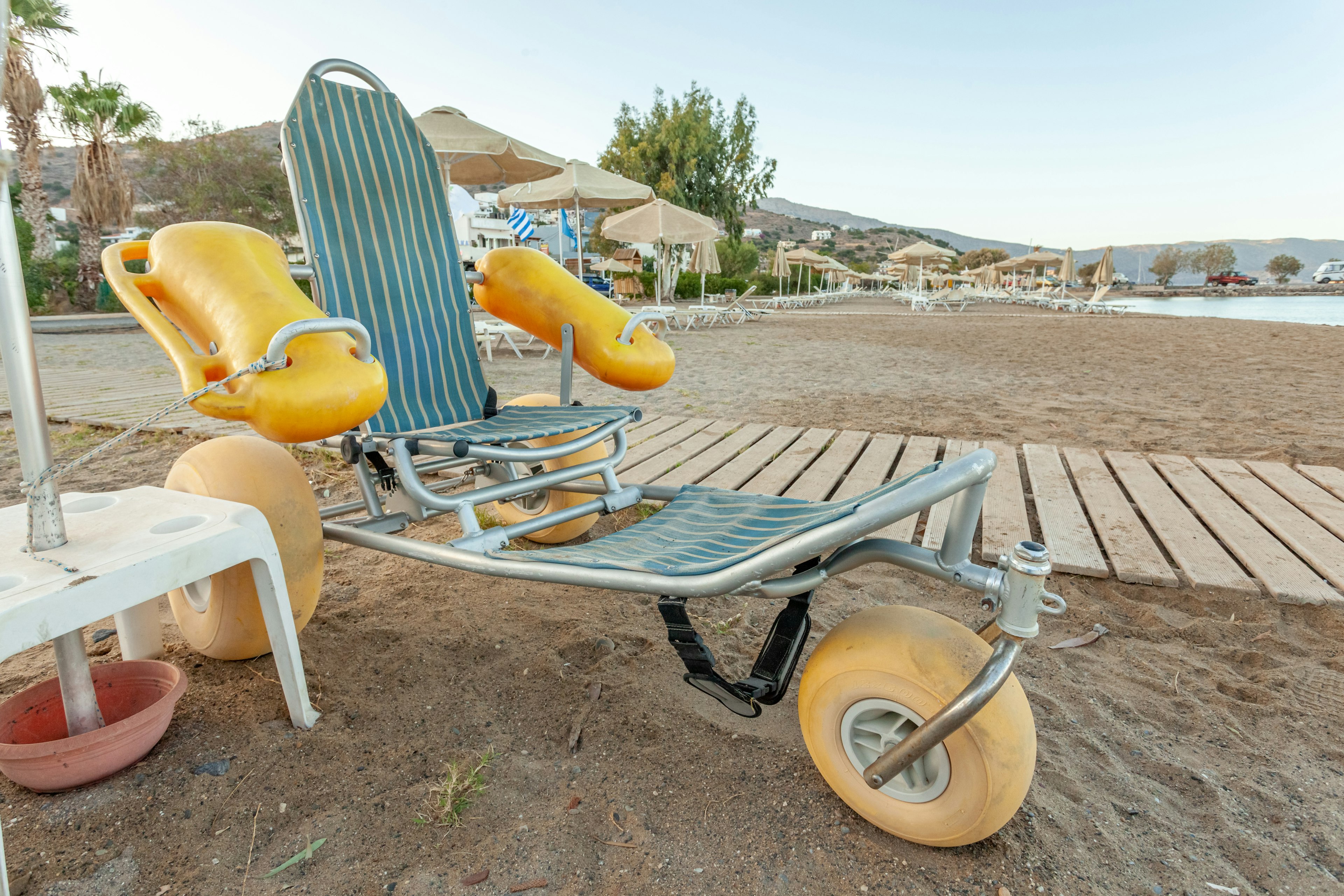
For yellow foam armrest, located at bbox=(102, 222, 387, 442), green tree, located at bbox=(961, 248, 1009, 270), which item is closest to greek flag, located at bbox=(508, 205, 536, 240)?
yellow foam armrest, located at bbox=(102, 222, 387, 442)

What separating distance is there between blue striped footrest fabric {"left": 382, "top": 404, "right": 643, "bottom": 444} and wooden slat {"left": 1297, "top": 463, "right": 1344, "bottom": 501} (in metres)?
2.96

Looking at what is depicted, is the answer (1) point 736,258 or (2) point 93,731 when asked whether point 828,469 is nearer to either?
(2) point 93,731

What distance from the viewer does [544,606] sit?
Result: 2.12m

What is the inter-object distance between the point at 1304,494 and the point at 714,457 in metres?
2.46

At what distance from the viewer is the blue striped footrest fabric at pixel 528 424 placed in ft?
5.76

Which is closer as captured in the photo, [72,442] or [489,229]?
[72,442]

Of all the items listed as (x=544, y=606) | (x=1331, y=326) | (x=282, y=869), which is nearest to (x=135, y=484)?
(x=544, y=606)

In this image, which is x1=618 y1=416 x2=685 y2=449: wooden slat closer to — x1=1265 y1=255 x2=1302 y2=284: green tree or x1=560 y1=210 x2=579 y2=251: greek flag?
x1=560 y1=210 x2=579 y2=251: greek flag

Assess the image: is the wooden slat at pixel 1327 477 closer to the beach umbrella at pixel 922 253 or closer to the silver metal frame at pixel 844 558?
the silver metal frame at pixel 844 558

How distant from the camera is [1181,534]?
2355 mm

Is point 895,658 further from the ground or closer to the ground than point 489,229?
closer to the ground

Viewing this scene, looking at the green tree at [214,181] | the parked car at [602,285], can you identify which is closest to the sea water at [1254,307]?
the parked car at [602,285]

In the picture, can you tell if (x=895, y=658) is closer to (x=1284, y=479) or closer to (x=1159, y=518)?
(x=1159, y=518)

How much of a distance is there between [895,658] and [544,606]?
1278 mm
